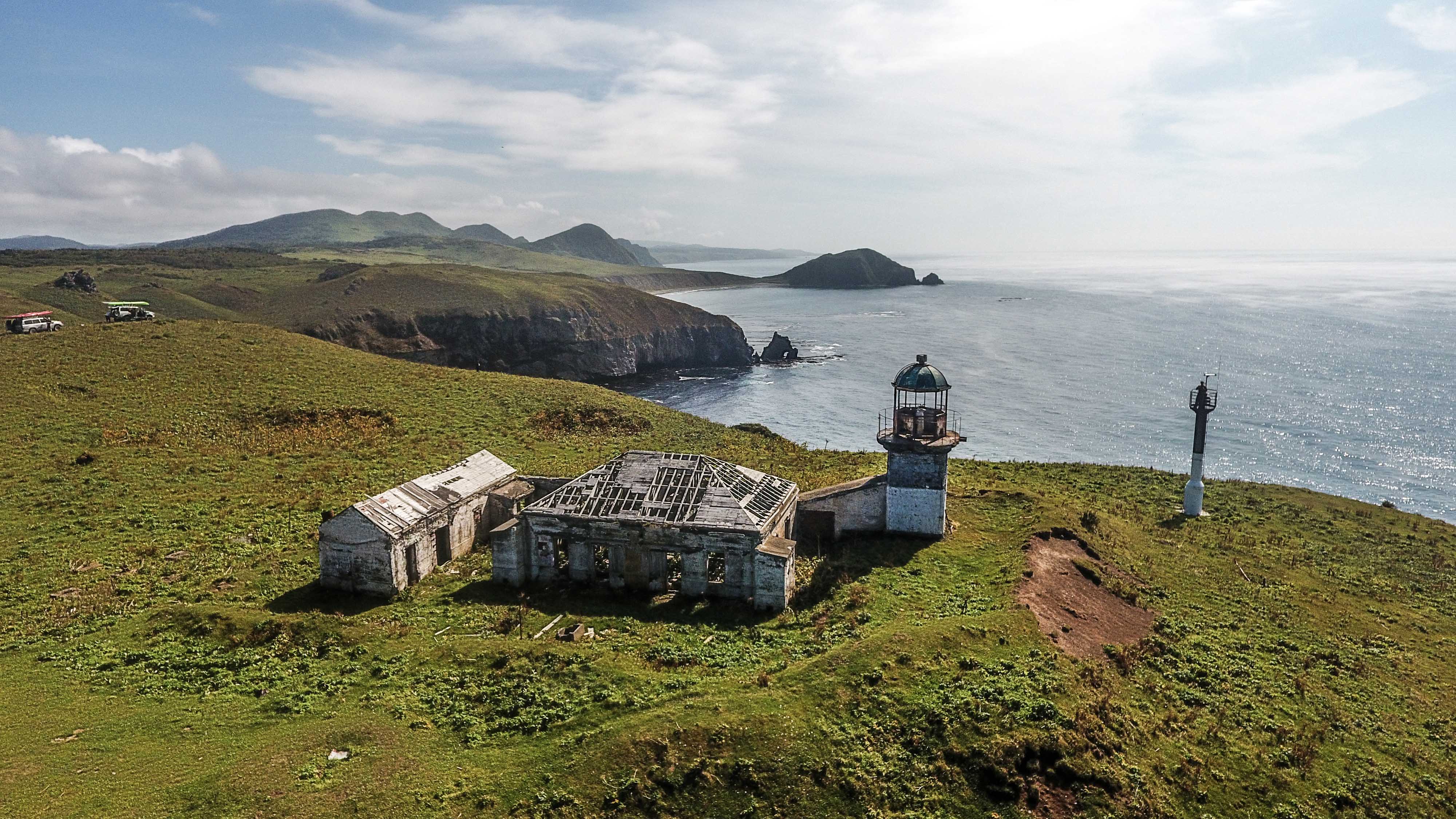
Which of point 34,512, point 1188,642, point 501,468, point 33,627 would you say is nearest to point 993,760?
point 1188,642

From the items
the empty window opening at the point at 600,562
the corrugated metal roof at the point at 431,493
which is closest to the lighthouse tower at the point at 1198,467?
the empty window opening at the point at 600,562

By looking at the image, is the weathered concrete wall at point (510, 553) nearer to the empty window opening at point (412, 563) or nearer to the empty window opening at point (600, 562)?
the empty window opening at point (600, 562)

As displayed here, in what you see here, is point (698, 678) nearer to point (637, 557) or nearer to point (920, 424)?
point (637, 557)

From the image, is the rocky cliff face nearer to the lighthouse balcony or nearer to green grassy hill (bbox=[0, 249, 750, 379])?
green grassy hill (bbox=[0, 249, 750, 379])

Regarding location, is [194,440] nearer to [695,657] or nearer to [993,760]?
[695,657]

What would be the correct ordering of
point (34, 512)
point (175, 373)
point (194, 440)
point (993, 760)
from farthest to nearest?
point (175, 373), point (194, 440), point (34, 512), point (993, 760)

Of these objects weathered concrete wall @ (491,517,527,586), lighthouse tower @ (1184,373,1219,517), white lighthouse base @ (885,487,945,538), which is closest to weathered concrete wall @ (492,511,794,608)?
weathered concrete wall @ (491,517,527,586)
